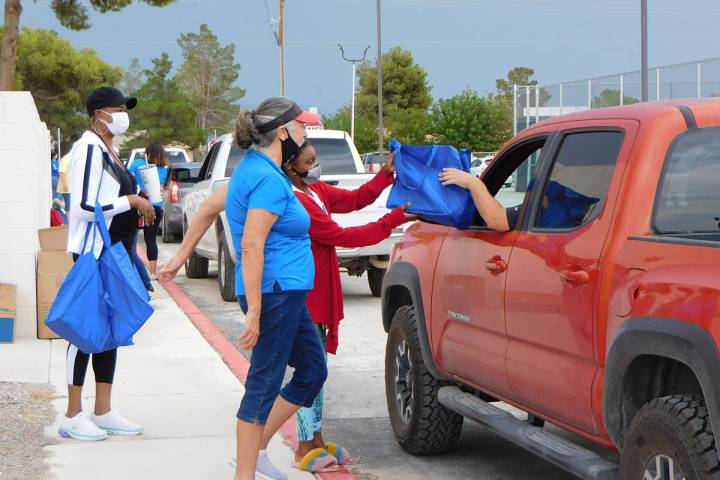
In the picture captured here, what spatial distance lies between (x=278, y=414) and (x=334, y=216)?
6556mm

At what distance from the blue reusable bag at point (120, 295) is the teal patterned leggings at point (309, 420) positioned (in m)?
1.08

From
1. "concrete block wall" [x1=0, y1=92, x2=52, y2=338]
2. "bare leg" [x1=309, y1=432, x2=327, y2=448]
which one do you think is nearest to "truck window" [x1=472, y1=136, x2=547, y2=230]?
"bare leg" [x1=309, y1=432, x2=327, y2=448]

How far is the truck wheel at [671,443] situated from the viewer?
12.8 ft

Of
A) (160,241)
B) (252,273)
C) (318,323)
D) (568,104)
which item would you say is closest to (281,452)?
(318,323)

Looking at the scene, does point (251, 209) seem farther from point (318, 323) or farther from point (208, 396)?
point (208, 396)

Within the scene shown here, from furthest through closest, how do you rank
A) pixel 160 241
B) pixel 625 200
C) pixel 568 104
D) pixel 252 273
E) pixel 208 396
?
1. pixel 568 104
2. pixel 160 241
3. pixel 208 396
4. pixel 252 273
5. pixel 625 200

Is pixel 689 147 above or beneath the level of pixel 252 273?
above

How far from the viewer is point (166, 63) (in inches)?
3686

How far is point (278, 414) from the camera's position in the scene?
227 inches

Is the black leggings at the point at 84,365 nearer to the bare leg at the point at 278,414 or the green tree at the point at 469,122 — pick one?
the bare leg at the point at 278,414

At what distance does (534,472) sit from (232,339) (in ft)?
16.5

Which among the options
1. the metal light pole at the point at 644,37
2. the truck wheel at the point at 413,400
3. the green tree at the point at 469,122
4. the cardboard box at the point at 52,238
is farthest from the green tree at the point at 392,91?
the truck wheel at the point at 413,400

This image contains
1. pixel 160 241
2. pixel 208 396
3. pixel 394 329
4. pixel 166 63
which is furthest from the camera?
pixel 166 63

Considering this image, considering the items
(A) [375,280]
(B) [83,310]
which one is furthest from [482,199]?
(A) [375,280]
